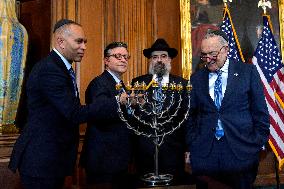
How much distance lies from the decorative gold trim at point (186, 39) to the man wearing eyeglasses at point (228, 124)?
5.77 feet

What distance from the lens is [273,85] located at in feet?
13.0

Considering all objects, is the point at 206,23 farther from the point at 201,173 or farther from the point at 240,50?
the point at 201,173

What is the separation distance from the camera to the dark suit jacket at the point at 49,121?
6.33ft

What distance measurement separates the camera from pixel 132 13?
4.10 m

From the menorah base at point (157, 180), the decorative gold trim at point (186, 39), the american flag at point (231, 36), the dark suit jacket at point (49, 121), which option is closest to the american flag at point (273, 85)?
the american flag at point (231, 36)

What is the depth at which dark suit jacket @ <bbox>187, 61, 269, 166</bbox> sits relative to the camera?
7.81 ft

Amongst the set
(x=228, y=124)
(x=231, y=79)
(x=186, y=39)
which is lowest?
(x=228, y=124)

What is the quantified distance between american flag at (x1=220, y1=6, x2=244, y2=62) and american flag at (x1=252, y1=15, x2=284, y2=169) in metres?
0.24

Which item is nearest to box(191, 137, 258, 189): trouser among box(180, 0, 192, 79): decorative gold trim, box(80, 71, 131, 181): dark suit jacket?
box(80, 71, 131, 181): dark suit jacket

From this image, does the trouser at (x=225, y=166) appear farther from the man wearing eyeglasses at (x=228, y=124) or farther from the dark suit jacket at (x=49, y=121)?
the dark suit jacket at (x=49, y=121)

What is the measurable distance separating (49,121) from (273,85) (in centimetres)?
291

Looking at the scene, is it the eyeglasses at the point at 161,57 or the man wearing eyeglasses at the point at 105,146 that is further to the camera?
the eyeglasses at the point at 161,57

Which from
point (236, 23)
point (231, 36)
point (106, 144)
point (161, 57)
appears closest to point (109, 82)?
point (106, 144)

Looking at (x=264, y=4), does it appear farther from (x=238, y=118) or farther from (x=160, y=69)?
(x=238, y=118)
